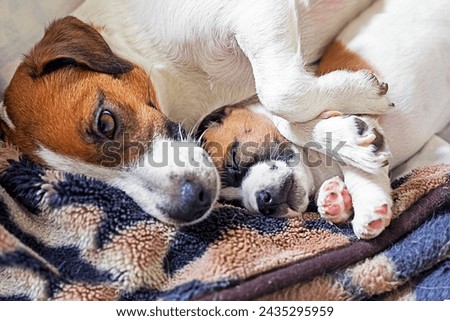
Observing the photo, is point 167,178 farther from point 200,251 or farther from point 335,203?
point 335,203

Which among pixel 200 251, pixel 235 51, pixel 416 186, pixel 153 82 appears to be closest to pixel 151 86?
pixel 153 82

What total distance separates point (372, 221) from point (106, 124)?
0.65 m

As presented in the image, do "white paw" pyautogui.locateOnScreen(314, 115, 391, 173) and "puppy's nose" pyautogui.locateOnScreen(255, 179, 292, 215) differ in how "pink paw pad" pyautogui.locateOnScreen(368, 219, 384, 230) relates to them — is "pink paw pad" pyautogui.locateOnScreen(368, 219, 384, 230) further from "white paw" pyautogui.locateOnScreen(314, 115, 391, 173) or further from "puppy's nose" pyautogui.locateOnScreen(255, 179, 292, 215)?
"puppy's nose" pyautogui.locateOnScreen(255, 179, 292, 215)

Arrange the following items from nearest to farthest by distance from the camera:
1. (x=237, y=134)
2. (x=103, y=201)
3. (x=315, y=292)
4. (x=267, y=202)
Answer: (x=315, y=292) → (x=103, y=201) → (x=267, y=202) → (x=237, y=134)

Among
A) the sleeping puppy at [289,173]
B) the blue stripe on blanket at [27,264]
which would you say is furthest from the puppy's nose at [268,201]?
the blue stripe on blanket at [27,264]

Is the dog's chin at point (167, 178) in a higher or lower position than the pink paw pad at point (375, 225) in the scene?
higher

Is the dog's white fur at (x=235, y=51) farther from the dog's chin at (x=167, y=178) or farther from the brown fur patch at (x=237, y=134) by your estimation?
the dog's chin at (x=167, y=178)

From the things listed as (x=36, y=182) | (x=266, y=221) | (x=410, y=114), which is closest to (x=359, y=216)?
(x=266, y=221)

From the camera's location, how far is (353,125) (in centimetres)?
156

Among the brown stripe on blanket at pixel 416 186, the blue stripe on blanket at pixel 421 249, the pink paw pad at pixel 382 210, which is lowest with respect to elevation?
the blue stripe on blanket at pixel 421 249

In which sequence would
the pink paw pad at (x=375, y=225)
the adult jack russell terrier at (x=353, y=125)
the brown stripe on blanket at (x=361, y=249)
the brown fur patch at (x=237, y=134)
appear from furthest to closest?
the brown fur patch at (x=237, y=134) < the adult jack russell terrier at (x=353, y=125) < the pink paw pad at (x=375, y=225) < the brown stripe on blanket at (x=361, y=249)

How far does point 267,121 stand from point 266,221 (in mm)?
319

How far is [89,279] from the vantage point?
1.44 m

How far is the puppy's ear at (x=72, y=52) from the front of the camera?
1.61m
